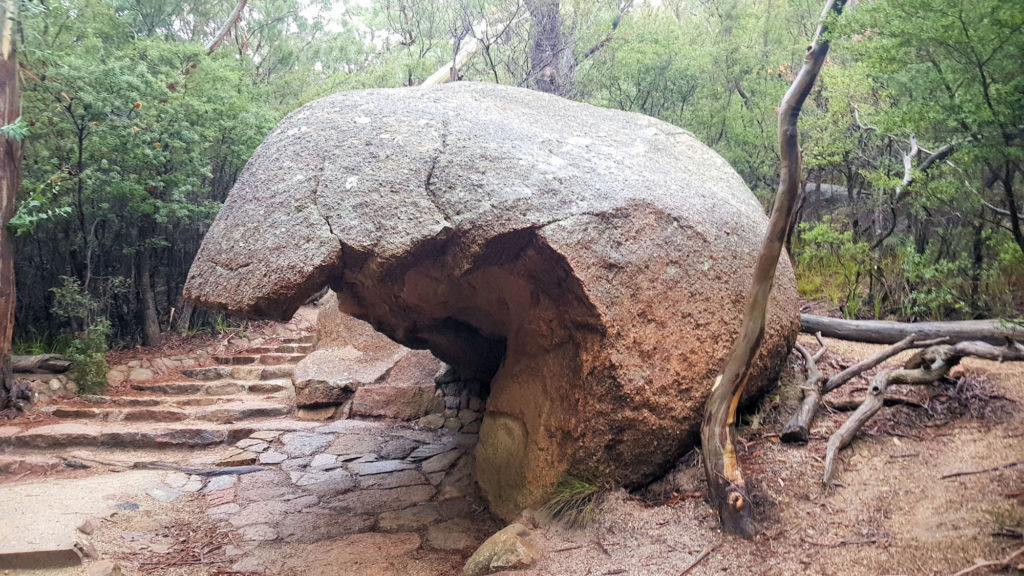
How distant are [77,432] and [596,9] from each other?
8942 mm

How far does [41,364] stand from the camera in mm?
7609

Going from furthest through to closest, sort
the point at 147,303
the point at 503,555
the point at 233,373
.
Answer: the point at 147,303 < the point at 233,373 < the point at 503,555

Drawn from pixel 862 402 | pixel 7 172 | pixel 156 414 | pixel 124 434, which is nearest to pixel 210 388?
pixel 156 414

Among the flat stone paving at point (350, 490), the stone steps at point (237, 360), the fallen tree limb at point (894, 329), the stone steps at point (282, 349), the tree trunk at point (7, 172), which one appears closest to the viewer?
the flat stone paving at point (350, 490)

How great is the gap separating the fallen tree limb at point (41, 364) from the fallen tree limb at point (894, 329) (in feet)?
26.6

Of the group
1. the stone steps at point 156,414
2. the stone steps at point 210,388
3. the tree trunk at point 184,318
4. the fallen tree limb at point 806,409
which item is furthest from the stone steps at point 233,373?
the fallen tree limb at point 806,409

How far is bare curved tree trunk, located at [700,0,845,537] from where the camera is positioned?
2.97 meters

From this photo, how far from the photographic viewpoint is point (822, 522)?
9.76 feet

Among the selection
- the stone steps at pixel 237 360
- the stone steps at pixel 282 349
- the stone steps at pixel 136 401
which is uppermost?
the stone steps at pixel 282 349

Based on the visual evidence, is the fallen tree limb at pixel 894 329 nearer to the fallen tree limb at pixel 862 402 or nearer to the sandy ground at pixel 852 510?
the sandy ground at pixel 852 510

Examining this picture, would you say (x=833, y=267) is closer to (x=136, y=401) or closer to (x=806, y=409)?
(x=806, y=409)

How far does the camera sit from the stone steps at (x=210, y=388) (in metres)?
8.03

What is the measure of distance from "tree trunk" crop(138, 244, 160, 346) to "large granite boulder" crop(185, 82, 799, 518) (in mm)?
6314

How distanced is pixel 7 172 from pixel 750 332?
7479mm
